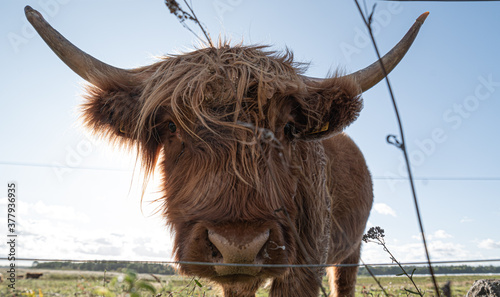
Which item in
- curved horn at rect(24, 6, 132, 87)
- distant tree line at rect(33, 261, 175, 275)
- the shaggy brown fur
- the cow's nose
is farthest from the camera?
curved horn at rect(24, 6, 132, 87)

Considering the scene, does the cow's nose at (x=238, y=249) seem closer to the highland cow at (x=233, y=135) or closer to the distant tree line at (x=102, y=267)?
the highland cow at (x=233, y=135)

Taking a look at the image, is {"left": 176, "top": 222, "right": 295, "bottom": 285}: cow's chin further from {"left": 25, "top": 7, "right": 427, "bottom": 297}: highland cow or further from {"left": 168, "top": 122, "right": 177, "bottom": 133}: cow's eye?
{"left": 168, "top": 122, "right": 177, "bottom": 133}: cow's eye

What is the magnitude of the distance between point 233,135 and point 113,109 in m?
1.06

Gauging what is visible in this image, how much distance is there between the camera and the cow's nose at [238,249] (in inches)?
80.3

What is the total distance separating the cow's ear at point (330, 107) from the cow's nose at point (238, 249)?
123 centimetres

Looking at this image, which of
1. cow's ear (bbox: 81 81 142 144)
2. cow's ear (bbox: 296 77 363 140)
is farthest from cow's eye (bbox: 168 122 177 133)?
cow's ear (bbox: 296 77 363 140)

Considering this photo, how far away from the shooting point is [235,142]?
269cm

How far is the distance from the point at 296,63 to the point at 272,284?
1.88 meters

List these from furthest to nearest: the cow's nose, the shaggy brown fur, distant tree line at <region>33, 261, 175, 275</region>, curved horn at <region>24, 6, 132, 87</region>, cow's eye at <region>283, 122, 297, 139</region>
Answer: cow's eye at <region>283, 122, 297, 139</region>
curved horn at <region>24, 6, 132, 87</region>
the shaggy brown fur
the cow's nose
distant tree line at <region>33, 261, 175, 275</region>

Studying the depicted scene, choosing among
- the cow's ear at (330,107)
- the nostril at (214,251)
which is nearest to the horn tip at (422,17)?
the cow's ear at (330,107)

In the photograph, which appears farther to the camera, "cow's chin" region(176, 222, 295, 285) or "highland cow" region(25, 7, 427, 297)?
"highland cow" region(25, 7, 427, 297)

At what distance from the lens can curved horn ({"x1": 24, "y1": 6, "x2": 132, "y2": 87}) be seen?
2.98 metres

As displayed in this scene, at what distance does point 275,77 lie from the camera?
9.80ft

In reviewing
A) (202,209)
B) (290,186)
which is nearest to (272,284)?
(290,186)
